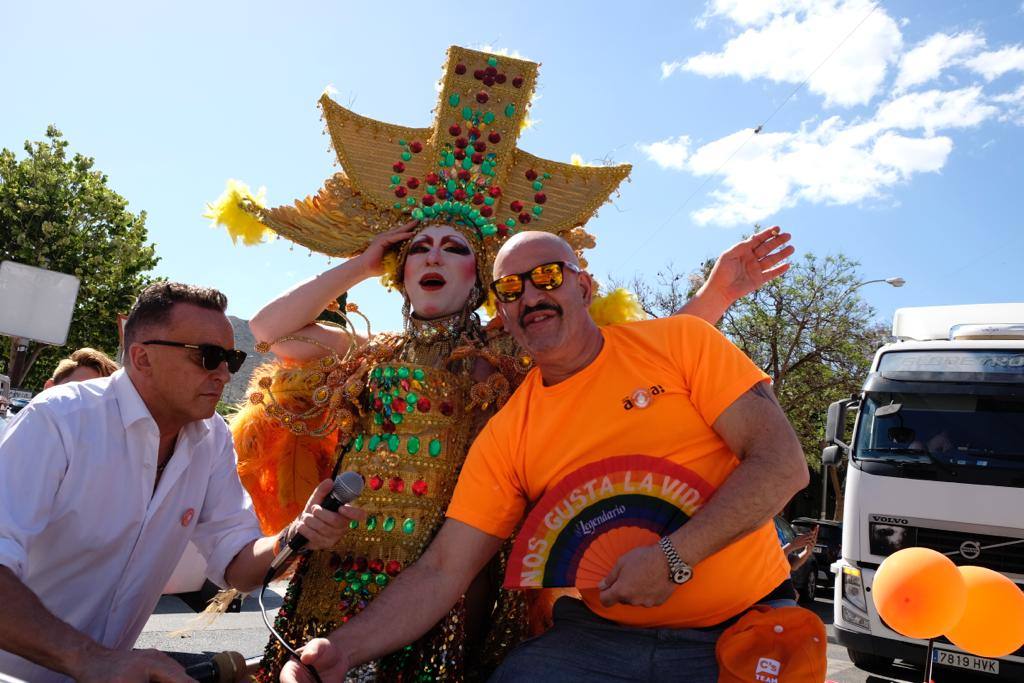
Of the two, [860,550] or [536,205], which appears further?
[860,550]

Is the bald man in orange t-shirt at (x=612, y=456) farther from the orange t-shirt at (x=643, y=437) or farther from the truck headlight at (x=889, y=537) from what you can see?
the truck headlight at (x=889, y=537)

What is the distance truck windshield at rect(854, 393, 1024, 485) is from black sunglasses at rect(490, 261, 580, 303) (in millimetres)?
4618

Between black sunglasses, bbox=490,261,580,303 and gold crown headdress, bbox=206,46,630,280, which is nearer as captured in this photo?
black sunglasses, bbox=490,261,580,303

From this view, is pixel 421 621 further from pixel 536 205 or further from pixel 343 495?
pixel 536 205

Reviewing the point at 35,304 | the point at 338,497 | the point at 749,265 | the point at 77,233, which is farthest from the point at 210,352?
the point at 77,233

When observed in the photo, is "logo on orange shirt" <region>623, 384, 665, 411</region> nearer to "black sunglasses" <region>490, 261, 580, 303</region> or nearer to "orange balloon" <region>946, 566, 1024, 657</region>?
"black sunglasses" <region>490, 261, 580, 303</region>

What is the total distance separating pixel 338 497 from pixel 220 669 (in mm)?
499

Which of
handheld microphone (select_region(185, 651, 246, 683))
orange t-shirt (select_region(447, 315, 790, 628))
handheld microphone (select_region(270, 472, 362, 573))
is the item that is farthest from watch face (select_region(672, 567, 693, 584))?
handheld microphone (select_region(185, 651, 246, 683))

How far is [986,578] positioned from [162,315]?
3.05 metres

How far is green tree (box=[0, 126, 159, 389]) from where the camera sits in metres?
21.8

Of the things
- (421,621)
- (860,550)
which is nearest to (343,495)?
(421,621)

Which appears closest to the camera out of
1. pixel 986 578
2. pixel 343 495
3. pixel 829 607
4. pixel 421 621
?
pixel 343 495

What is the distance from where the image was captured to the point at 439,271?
3.22 metres

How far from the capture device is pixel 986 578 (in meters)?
3.07
